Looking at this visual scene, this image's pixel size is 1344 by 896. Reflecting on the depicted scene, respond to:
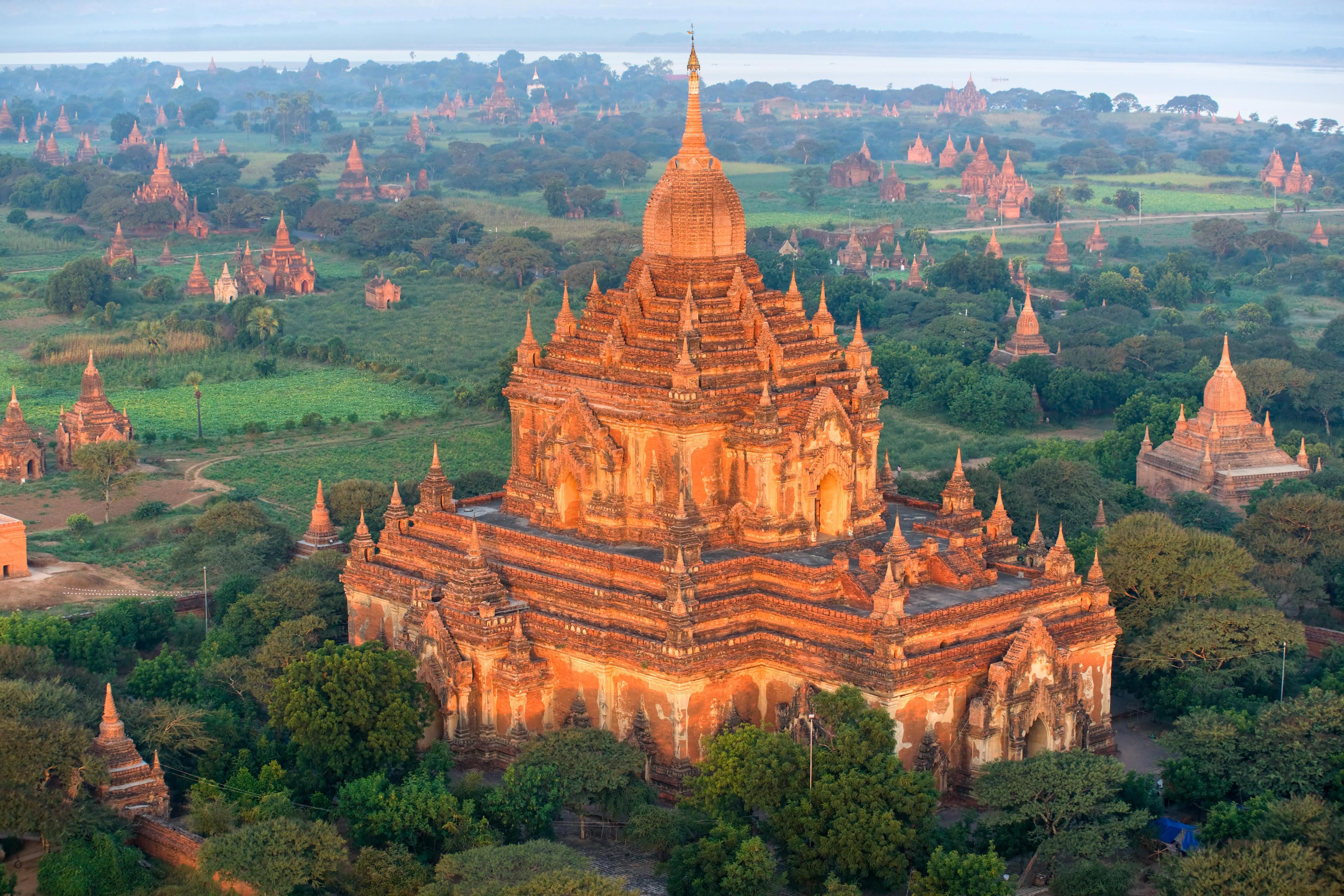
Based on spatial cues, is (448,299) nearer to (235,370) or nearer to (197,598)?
(235,370)

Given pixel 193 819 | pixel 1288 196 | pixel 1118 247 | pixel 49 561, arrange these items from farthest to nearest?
pixel 1288 196 → pixel 1118 247 → pixel 49 561 → pixel 193 819

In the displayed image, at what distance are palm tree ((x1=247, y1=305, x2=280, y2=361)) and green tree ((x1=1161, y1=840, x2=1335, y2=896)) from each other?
231 ft

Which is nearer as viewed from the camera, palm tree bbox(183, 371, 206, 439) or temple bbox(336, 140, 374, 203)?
palm tree bbox(183, 371, 206, 439)

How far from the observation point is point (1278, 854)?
32.6 meters

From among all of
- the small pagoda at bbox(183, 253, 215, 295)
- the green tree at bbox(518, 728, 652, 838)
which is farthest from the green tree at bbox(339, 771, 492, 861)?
the small pagoda at bbox(183, 253, 215, 295)

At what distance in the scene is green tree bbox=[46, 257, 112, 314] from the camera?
10569 centimetres

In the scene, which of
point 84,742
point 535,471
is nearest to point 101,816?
point 84,742

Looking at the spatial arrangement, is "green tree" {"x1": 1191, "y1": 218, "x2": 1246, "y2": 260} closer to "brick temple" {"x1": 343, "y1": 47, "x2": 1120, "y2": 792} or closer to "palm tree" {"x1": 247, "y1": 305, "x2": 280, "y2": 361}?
"palm tree" {"x1": 247, "y1": 305, "x2": 280, "y2": 361}

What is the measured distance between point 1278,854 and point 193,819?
18793mm

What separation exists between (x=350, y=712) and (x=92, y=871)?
5879mm

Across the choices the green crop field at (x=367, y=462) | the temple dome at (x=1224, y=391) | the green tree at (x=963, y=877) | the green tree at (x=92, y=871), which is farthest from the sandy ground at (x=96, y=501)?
the green tree at (x=963, y=877)

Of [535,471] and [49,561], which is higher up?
[535,471]

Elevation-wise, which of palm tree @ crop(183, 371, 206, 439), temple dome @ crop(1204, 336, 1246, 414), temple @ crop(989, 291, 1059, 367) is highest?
temple dome @ crop(1204, 336, 1246, 414)

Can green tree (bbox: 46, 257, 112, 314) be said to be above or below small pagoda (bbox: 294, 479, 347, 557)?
below
